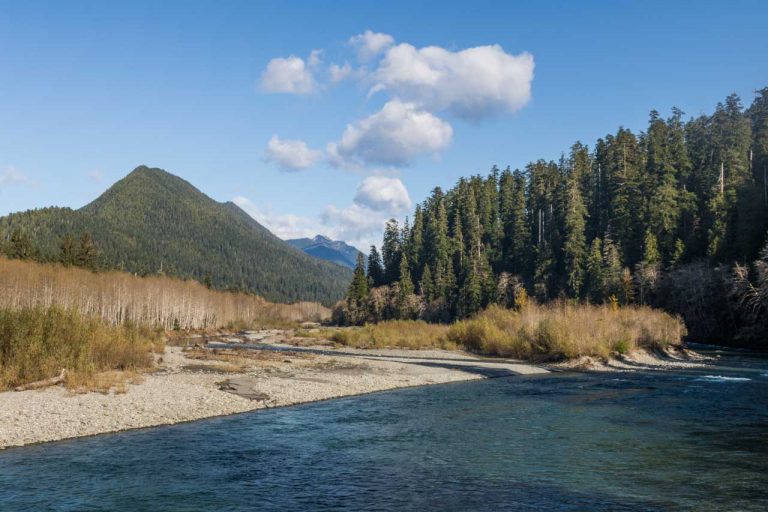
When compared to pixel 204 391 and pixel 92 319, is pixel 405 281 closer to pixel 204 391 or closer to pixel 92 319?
pixel 92 319

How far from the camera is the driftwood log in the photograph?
28109 mm

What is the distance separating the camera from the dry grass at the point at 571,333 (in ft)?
175

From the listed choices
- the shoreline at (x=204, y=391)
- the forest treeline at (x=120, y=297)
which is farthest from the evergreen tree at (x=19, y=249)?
the shoreline at (x=204, y=391)

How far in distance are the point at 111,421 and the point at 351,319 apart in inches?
5268

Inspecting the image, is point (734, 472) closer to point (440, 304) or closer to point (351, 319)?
point (440, 304)

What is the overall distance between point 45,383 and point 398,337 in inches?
2061

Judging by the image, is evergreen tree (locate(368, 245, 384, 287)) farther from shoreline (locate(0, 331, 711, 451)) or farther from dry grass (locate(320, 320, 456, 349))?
shoreline (locate(0, 331, 711, 451))

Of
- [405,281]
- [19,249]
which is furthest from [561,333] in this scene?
[19,249]

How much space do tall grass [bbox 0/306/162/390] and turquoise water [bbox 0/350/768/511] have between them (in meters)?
10.2

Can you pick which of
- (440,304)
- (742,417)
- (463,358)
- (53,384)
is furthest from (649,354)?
(440,304)

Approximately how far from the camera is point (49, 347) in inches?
1212

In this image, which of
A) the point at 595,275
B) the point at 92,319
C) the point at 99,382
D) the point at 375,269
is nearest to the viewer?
the point at 99,382

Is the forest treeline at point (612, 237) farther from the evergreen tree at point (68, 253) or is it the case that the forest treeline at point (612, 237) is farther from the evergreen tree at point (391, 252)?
the evergreen tree at point (68, 253)

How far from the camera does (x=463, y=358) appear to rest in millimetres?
60188
